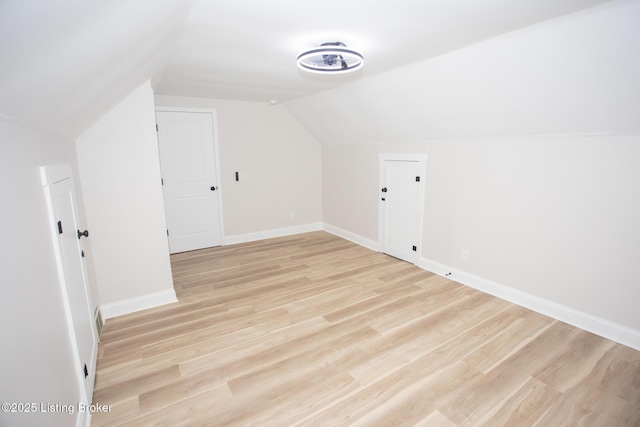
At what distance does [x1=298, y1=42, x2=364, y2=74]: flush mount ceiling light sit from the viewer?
2.20 m

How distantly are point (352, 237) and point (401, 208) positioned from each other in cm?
122

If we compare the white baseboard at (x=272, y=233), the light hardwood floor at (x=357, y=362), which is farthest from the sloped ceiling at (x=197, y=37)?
the white baseboard at (x=272, y=233)

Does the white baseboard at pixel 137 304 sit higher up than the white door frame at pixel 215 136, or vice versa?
the white door frame at pixel 215 136

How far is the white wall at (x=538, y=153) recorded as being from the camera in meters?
2.03

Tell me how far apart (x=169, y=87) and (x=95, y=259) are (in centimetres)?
225

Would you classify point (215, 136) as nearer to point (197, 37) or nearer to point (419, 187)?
point (197, 37)

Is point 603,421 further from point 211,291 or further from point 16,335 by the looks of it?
point 211,291

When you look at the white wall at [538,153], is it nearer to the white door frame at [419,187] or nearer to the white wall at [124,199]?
the white door frame at [419,187]

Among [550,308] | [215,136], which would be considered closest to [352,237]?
[215,136]

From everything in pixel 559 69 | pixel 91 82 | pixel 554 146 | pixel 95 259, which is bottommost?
pixel 95 259

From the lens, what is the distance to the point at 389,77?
3168 mm

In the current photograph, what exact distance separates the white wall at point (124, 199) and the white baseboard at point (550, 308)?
3.21 m

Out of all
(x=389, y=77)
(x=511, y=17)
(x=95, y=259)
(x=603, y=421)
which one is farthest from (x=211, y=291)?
(x=511, y=17)

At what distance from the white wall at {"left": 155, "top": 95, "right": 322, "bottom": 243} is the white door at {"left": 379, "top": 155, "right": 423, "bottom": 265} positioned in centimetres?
169
